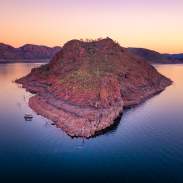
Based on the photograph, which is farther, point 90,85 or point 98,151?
point 90,85

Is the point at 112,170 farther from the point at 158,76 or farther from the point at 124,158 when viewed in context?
the point at 158,76

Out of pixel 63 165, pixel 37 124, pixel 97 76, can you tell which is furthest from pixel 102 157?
pixel 97 76

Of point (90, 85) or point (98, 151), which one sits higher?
point (90, 85)

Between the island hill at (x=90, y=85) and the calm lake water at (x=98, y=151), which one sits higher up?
the island hill at (x=90, y=85)

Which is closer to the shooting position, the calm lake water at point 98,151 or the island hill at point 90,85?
the calm lake water at point 98,151
